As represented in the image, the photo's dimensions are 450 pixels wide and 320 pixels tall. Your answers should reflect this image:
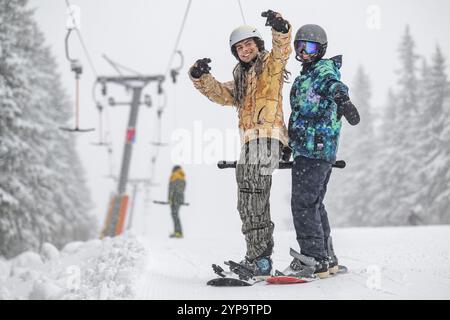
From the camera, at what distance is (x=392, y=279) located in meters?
4.07

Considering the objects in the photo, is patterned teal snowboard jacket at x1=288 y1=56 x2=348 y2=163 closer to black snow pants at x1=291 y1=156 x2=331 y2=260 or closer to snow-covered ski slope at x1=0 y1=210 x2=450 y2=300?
black snow pants at x1=291 y1=156 x2=331 y2=260

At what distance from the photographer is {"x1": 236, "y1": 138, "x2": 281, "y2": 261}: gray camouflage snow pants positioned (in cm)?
449

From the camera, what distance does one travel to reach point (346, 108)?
4117 mm

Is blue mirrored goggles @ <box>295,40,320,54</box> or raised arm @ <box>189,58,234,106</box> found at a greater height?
blue mirrored goggles @ <box>295,40,320,54</box>

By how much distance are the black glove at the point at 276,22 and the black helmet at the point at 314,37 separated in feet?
1.32

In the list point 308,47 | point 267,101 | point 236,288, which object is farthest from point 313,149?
point 236,288

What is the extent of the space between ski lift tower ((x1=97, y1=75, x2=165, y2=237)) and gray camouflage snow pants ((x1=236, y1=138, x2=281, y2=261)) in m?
11.7

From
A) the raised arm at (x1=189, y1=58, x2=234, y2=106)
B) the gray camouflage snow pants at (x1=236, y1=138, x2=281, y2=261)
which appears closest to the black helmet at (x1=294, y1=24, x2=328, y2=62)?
the raised arm at (x1=189, y1=58, x2=234, y2=106)

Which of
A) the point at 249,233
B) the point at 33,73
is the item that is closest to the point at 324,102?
the point at 249,233

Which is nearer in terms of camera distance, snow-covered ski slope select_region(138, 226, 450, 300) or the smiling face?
snow-covered ski slope select_region(138, 226, 450, 300)

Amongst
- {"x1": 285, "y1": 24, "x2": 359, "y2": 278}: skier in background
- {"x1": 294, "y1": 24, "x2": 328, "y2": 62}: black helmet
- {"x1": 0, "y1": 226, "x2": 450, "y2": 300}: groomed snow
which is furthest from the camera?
{"x1": 294, "y1": 24, "x2": 328, "y2": 62}: black helmet

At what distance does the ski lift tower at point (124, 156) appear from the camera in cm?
1580
